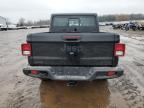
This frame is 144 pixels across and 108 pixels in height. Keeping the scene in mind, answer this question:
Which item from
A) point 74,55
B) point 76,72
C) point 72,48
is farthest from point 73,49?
point 76,72

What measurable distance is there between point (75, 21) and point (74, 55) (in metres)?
2.96

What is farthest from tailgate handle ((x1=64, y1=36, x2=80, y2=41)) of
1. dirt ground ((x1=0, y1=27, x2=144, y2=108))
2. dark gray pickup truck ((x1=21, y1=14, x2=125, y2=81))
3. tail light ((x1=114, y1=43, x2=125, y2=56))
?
dirt ground ((x1=0, y1=27, x2=144, y2=108))

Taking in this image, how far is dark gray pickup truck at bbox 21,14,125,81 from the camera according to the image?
5.81 metres

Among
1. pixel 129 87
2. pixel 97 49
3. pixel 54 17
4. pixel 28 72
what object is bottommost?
pixel 129 87

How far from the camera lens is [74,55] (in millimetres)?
5973

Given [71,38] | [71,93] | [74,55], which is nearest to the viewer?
[71,38]

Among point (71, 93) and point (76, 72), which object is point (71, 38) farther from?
point (71, 93)

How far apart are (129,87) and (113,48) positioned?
174cm

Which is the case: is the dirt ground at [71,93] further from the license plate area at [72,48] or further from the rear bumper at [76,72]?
the license plate area at [72,48]

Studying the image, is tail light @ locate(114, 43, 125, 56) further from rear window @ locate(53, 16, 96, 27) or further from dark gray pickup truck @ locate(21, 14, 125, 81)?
rear window @ locate(53, 16, 96, 27)

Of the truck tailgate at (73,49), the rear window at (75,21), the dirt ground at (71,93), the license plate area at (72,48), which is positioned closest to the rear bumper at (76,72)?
the truck tailgate at (73,49)

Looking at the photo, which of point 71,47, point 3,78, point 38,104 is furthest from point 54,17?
point 38,104

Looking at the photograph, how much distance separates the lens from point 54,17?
28.7 feet

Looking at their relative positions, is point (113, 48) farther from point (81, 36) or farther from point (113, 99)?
point (113, 99)
